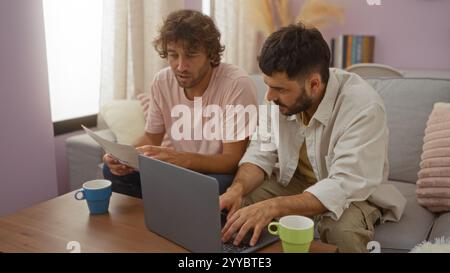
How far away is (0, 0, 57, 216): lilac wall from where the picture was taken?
2.09 m

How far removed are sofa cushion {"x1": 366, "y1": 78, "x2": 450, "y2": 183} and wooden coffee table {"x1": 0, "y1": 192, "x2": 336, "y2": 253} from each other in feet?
3.15

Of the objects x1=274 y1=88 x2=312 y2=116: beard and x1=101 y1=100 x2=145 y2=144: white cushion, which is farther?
x1=101 y1=100 x2=145 y2=144: white cushion

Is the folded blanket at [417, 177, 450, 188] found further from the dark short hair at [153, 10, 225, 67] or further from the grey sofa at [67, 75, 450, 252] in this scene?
the dark short hair at [153, 10, 225, 67]

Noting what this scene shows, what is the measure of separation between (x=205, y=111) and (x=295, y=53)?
1.76ft

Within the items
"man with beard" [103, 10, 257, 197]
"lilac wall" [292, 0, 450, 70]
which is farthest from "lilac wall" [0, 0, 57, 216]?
"lilac wall" [292, 0, 450, 70]

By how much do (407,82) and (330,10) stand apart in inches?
62.2

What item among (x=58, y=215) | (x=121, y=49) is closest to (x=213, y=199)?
(x=58, y=215)

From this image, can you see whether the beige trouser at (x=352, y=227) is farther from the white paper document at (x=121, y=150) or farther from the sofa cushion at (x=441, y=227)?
the white paper document at (x=121, y=150)

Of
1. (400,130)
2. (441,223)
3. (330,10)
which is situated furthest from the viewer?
(330,10)

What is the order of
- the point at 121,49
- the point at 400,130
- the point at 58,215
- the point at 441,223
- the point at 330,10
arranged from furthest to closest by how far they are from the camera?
the point at 330,10, the point at 121,49, the point at 400,130, the point at 441,223, the point at 58,215

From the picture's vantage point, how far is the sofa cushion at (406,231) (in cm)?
150

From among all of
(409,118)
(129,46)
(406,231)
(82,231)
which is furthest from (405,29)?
(82,231)

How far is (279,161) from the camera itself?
5.59 ft

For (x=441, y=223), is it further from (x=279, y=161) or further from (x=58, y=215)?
(x=58, y=215)
